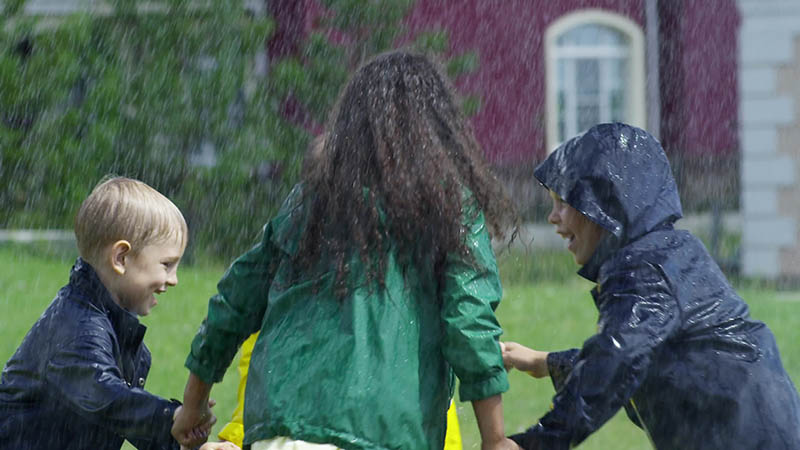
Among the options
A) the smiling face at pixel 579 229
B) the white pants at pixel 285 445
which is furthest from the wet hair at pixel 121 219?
the smiling face at pixel 579 229

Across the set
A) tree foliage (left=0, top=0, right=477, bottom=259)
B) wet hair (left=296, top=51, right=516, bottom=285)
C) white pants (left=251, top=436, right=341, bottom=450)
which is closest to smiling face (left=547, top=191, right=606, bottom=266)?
wet hair (left=296, top=51, right=516, bottom=285)

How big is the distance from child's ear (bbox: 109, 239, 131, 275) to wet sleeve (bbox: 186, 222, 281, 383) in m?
0.48

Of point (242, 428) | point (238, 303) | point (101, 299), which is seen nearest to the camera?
point (238, 303)

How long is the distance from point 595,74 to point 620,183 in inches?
669

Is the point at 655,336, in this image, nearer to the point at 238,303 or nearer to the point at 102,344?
the point at 238,303

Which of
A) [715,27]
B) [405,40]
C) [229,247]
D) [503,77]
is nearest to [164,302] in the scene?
[229,247]

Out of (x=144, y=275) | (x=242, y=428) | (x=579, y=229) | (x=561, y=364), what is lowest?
(x=242, y=428)

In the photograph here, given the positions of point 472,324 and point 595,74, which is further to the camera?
point 595,74

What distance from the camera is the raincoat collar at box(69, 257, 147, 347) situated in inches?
144

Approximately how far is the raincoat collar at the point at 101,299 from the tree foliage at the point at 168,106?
11.3 meters

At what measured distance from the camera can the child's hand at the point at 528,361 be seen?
384cm

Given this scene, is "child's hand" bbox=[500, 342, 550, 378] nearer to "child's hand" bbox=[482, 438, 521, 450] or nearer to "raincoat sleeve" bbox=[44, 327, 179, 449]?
"child's hand" bbox=[482, 438, 521, 450]

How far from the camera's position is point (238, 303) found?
335cm

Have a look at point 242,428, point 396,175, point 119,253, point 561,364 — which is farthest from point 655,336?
point 119,253
